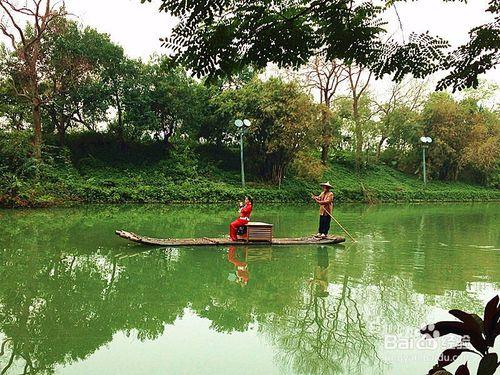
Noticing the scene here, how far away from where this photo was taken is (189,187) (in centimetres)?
2062

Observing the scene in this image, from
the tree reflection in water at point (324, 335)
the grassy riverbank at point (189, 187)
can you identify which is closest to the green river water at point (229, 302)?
the tree reflection in water at point (324, 335)

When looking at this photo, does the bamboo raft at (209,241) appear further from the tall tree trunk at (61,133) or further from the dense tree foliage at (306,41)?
the tall tree trunk at (61,133)

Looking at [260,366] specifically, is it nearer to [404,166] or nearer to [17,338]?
[17,338]

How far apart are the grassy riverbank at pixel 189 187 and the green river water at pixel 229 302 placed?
21.9ft

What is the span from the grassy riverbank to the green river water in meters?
6.67

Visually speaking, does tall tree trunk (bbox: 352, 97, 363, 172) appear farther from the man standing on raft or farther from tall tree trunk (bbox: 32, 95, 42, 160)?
the man standing on raft

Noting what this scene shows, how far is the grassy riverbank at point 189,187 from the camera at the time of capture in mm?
17219

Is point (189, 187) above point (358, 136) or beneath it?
beneath

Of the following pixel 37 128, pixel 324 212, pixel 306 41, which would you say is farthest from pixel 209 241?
pixel 37 128

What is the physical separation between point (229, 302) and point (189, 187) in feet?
50.2

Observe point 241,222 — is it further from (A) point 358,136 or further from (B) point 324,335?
(A) point 358,136

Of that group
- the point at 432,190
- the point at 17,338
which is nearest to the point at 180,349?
the point at 17,338

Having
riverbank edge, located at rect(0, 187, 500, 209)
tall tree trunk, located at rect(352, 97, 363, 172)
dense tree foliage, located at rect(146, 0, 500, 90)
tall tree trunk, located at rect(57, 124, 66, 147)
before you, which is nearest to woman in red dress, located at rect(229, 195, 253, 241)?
dense tree foliage, located at rect(146, 0, 500, 90)

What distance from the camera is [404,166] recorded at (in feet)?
102
